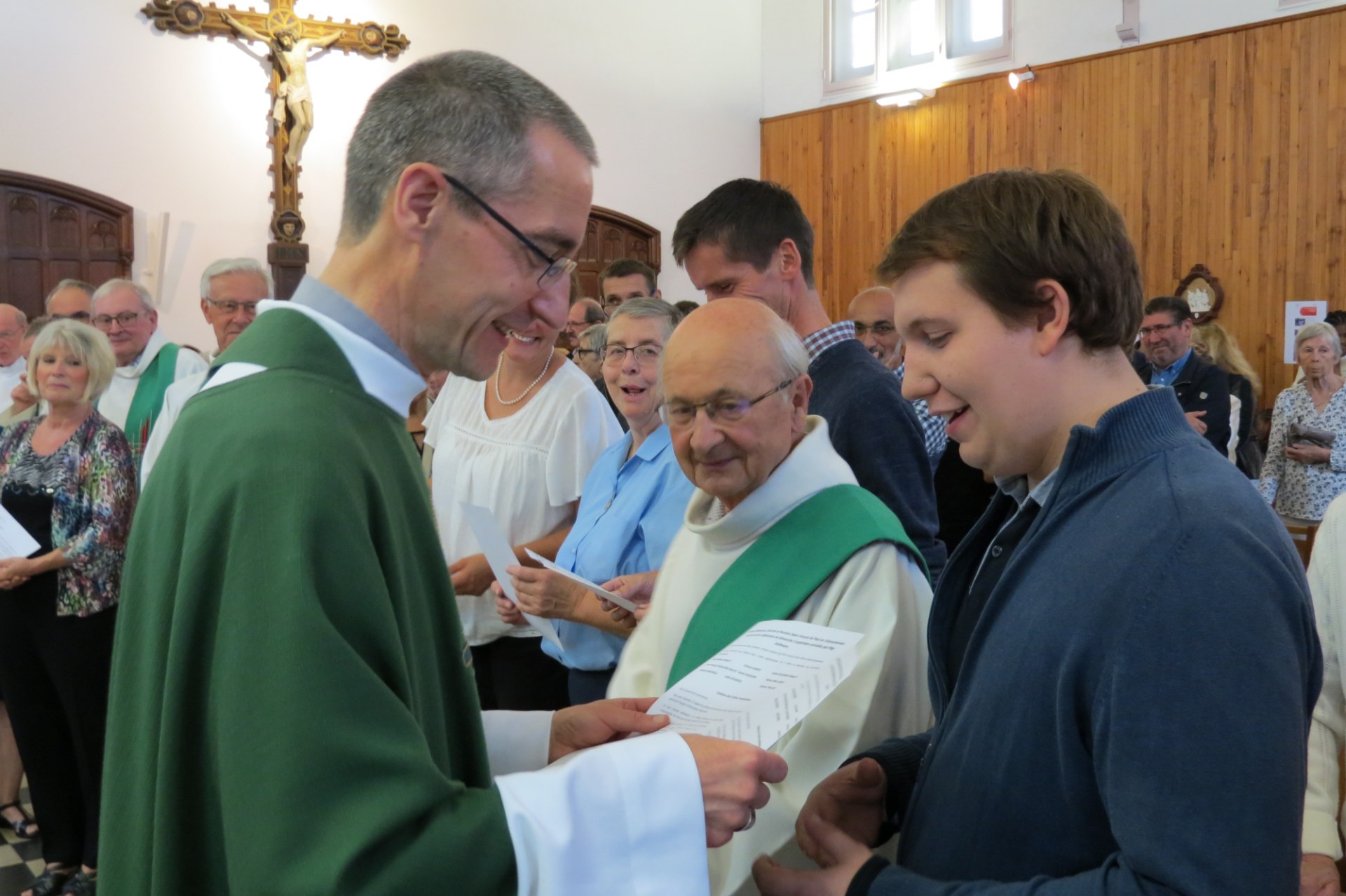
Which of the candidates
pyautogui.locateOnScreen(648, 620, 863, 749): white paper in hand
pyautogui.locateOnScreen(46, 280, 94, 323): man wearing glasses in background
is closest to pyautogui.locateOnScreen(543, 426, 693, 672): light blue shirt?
pyautogui.locateOnScreen(648, 620, 863, 749): white paper in hand

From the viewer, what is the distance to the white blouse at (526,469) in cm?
341

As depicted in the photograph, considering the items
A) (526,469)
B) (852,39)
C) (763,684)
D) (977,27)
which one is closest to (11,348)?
(526,469)

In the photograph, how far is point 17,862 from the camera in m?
4.00

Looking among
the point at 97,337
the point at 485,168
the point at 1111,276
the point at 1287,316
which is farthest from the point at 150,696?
the point at 1287,316

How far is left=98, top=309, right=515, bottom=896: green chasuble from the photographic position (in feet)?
3.22

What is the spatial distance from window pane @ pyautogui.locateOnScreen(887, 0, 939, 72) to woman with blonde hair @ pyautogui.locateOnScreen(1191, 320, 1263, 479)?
12.9 feet

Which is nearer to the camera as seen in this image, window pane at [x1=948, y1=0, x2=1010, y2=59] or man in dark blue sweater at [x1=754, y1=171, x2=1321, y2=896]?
man in dark blue sweater at [x1=754, y1=171, x2=1321, y2=896]

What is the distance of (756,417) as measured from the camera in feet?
6.81

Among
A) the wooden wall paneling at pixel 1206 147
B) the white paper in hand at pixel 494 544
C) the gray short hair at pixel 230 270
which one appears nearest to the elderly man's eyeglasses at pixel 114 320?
the gray short hair at pixel 230 270

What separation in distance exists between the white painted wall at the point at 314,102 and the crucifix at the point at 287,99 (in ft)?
0.40

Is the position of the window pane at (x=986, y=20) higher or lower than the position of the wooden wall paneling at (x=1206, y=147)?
higher

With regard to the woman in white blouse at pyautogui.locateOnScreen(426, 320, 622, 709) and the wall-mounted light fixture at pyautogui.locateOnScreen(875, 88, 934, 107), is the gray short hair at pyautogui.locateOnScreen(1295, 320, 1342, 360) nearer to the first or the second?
the wall-mounted light fixture at pyautogui.locateOnScreen(875, 88, 934, 107)

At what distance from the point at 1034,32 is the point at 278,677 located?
10720 millimetres

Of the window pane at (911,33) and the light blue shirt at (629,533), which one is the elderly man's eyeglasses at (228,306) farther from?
the window pane at (911,33)
